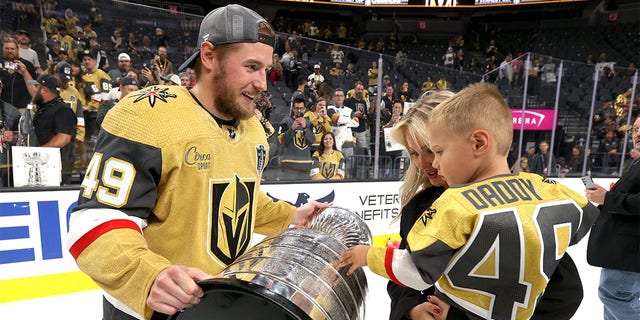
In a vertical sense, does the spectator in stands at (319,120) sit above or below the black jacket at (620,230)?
above

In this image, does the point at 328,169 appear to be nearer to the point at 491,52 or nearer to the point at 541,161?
the point at 541,161

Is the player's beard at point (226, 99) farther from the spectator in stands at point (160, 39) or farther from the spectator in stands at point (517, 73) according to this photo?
the spectator in stands at point (517, 73)

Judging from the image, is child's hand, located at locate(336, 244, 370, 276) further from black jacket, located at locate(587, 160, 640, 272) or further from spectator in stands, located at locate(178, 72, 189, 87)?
spectator in stands, located at locate(178, 72, 189, 87)

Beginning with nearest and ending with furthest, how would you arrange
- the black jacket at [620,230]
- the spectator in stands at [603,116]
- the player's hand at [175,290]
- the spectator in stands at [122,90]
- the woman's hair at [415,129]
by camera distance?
the player's hand at [175,290]
the woman's hair at [415,129]
the black jacket at [620,230]
the spectator in stands at [122,90]
the spectator in stands at [603,116]

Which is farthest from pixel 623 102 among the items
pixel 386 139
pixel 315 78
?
pixel 315 78

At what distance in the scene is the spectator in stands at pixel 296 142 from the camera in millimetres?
3670

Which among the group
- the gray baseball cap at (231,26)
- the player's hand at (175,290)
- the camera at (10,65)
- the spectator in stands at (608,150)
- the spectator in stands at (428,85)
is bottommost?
the spectator in stands at (608,150)

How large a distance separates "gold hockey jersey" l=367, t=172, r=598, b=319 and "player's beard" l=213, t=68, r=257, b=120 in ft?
1.45

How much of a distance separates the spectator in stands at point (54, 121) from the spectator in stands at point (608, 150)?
243 inches

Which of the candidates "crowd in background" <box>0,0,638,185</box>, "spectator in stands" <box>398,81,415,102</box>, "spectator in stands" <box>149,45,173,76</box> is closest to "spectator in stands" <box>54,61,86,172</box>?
"crowd in background" <box>0,0,638,185</box>

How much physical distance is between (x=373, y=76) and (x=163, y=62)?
6.65ft

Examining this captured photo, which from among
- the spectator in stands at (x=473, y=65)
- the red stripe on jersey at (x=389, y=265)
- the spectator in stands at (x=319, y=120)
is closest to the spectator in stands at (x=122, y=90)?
the spectator in stands at (x=319, y=120)

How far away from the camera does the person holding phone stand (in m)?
2.13

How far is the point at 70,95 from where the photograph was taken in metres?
2.91
